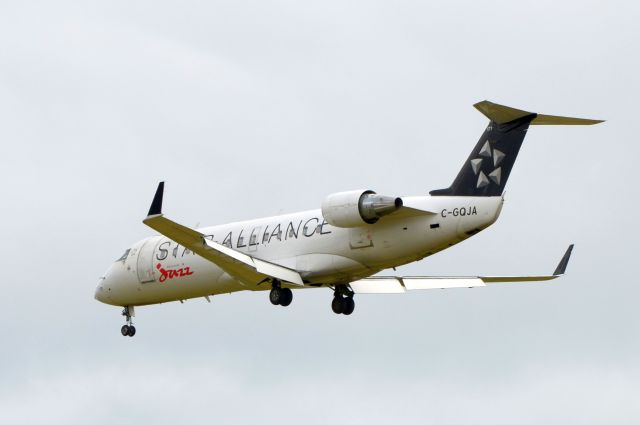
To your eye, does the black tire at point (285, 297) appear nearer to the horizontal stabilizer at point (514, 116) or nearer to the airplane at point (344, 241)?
the airplane at point (344, 241)

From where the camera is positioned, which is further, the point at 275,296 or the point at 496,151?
the point at 275,296

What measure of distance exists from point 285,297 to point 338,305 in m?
2.43

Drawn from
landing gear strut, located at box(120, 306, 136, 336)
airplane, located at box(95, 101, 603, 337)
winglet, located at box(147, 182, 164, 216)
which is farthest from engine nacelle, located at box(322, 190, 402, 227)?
landing gear strut, located at box(120, 306, 136, 336)

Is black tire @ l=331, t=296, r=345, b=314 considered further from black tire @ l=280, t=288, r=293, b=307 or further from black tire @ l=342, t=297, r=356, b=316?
black tire @ l=280, t=288, r=293, b=307

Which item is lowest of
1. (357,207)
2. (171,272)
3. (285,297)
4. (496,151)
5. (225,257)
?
(285,297)

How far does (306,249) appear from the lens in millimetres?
45969

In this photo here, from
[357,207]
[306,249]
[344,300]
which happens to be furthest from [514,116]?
[344,300]

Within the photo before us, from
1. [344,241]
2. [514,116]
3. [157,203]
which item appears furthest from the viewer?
[344,241]

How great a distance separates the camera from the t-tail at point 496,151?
1684 inches

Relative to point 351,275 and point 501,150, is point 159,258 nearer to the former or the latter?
point 351,275

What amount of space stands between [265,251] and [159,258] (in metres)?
5.06

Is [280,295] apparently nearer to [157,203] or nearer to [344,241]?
[344,241]

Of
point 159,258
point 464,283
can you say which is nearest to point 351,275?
point 464,283

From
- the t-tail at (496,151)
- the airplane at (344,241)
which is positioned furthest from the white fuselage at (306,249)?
the t-tail at (496,151)
